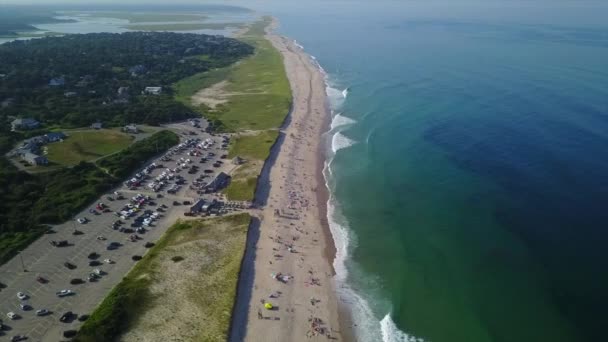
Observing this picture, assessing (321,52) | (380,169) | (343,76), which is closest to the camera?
(380,169)

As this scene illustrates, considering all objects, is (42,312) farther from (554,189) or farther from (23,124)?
(23,124)

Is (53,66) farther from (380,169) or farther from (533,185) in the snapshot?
(533,185)

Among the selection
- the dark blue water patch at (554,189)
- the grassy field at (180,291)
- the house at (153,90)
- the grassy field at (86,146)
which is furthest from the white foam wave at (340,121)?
the house at (153,90)

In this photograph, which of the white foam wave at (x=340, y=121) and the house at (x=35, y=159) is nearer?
the house at (x=35, y=159)

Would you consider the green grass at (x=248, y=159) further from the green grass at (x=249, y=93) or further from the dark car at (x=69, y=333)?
the dark car at (x=69, y=333)

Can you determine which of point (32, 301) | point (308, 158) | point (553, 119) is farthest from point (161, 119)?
point (553, 119)

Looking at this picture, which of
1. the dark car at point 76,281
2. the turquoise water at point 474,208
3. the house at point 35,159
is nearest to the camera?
the turquoise water at point 474,208

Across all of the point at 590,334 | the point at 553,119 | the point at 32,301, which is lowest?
the point at 32,301
